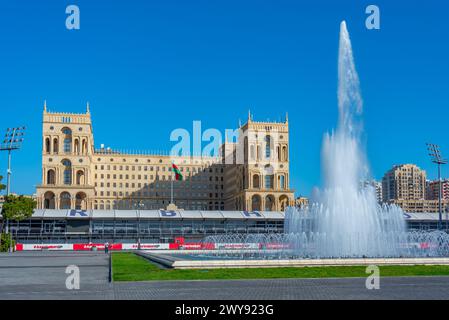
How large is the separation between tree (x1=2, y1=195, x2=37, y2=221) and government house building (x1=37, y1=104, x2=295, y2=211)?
32318 mm

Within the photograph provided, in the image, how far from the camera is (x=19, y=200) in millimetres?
72375

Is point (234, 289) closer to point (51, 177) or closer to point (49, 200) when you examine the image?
point (51, 177)

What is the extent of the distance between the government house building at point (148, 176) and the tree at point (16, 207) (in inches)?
1272

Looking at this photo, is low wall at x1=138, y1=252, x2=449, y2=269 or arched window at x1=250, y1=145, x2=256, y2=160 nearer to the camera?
low wall at x1=138, y1=252, x2=449, y2=269

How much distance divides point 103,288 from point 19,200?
180 feet

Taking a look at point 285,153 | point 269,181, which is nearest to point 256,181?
point 269,181

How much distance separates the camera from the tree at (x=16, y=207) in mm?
69875

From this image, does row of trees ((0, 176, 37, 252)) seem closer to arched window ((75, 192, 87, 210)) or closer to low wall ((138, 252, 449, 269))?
arched window ((75, 192, 87, 210))

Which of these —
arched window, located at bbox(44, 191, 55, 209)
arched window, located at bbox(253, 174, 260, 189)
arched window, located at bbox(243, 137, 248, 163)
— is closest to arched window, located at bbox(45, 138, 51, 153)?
arched window, located at bbox(44, 191, 55, 209)

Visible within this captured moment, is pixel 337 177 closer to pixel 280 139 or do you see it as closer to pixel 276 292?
pixel 276 292

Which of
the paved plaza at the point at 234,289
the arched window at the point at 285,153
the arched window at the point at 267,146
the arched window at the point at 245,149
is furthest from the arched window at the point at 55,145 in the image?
the paved plaza at the point at 234,289

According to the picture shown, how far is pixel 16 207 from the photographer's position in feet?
231

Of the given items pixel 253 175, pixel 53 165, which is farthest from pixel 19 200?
pixel 253 175

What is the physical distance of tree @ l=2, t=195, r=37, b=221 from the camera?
69.9 metres
